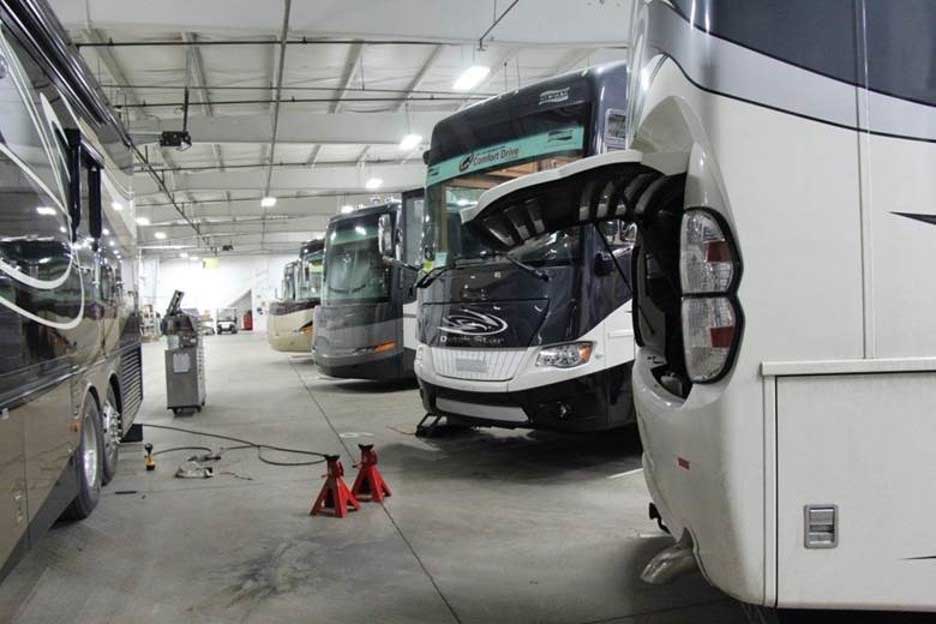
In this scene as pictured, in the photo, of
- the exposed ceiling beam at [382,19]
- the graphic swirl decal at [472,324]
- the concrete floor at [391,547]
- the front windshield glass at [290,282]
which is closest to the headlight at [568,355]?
the graphic swirl decal at [472,324]

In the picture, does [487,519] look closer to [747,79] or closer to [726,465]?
[726,465]

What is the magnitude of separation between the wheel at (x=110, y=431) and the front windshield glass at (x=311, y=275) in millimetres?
10206

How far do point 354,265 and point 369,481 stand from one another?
648cm

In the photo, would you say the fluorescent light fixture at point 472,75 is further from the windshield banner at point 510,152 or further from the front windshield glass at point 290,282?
the front windshield glass at point 290,282

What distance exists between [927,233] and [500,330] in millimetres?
3575

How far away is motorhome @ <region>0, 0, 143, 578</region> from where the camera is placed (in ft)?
8.85

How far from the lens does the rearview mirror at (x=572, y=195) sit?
2.20 m

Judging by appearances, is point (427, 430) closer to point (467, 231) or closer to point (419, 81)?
point (467, 231)

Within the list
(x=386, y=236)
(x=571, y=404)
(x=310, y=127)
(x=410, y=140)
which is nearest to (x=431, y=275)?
(x=571, y=404)

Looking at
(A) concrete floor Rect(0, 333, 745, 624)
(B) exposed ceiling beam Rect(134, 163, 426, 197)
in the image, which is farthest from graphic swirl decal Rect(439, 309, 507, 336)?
(B) exposed ceiling beam Rect(134, 163, 426, 197)

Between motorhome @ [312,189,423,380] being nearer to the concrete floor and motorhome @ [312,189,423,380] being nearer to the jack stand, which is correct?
the jack stand

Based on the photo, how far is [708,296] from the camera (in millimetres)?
1892

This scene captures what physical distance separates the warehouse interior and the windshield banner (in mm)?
36

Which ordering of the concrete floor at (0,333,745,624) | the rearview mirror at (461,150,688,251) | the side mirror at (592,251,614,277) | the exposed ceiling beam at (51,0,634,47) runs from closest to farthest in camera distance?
1. the rearview mirror at (461,150,688,251)
2. the concrete floor at (0,333,745,624)
3. the side mirror at (592,251,614,277)
4. the exposed ceiling beam at (51,0,634,47)
